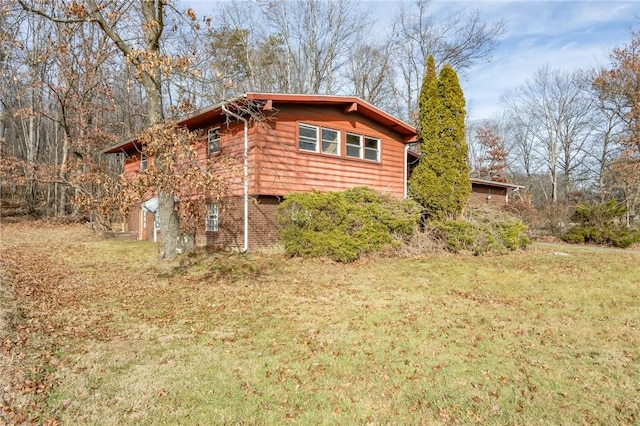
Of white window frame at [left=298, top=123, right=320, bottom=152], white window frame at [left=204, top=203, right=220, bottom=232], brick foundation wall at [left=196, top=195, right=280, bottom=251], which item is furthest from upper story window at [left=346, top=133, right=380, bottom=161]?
white window frame at [left=204, top=203, right=220, bottom=232]

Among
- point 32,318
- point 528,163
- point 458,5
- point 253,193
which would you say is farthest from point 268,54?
point 528,163

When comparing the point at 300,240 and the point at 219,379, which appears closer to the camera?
the point at 219,379

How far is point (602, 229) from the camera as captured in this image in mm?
16406

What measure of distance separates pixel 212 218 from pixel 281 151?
3.68 m

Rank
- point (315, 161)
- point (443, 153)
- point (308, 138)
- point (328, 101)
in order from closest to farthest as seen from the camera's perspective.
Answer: point (328, 101) → point (308, 138) → point (315, 161) → point (443, 153)

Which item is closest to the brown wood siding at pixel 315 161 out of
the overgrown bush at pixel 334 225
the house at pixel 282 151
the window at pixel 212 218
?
the house at pixel 282 151

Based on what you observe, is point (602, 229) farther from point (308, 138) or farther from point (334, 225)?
point (308, 138)

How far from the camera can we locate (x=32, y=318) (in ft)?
17.7

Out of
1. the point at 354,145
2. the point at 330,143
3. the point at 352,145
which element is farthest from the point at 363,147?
the point at 330,143

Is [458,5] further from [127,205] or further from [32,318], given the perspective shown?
[32,318]

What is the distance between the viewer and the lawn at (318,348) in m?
3.29

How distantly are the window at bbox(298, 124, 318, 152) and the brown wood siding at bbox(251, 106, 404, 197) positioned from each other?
177 mm

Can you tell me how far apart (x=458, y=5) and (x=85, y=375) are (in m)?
29.9

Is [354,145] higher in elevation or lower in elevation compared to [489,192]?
higher
